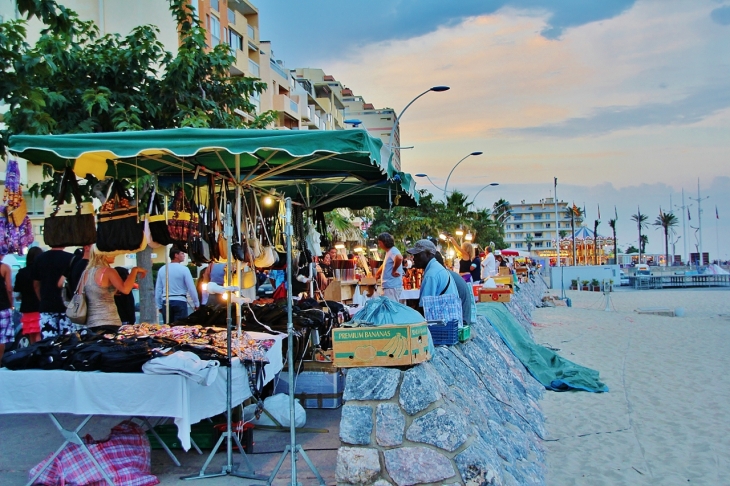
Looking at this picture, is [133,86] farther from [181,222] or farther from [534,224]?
[534,224]

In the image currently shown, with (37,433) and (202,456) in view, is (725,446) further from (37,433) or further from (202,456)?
(37,433)

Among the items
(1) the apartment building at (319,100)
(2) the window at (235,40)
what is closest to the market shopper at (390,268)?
(2) the window at (235,40)

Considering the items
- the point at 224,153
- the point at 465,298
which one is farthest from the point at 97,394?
the point at 465,298

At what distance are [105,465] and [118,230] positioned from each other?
7.07 ft

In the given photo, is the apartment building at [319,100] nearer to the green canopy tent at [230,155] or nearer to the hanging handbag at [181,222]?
the green canopy tent at [230,155]

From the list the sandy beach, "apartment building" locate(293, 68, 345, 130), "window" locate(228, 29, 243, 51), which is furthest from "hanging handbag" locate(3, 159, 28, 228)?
"apartment building" locate(293, 68, 345, 130)

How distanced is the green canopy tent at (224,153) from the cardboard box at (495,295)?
6568mm

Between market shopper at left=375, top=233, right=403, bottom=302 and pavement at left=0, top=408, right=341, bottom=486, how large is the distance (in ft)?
13.5

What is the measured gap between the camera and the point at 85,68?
31.3 ft

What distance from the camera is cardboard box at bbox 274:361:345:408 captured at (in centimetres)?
717

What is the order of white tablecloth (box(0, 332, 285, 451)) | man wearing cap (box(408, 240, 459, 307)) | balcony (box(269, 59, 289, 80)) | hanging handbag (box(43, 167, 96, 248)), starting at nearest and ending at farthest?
white tablecloth (box(0, 332, 285, 451)), hanging handbag (box(43, 167, 96, 248)), man wearing cap (box(408, 240, 459, 307)), balcony (box(269, 59, 289, 80))

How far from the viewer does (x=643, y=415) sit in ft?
29.2

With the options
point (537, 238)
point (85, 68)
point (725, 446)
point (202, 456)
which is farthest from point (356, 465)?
point (537, 238)

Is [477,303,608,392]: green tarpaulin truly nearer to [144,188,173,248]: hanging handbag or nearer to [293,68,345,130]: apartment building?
[144,188,173,248]: hanging handbag
